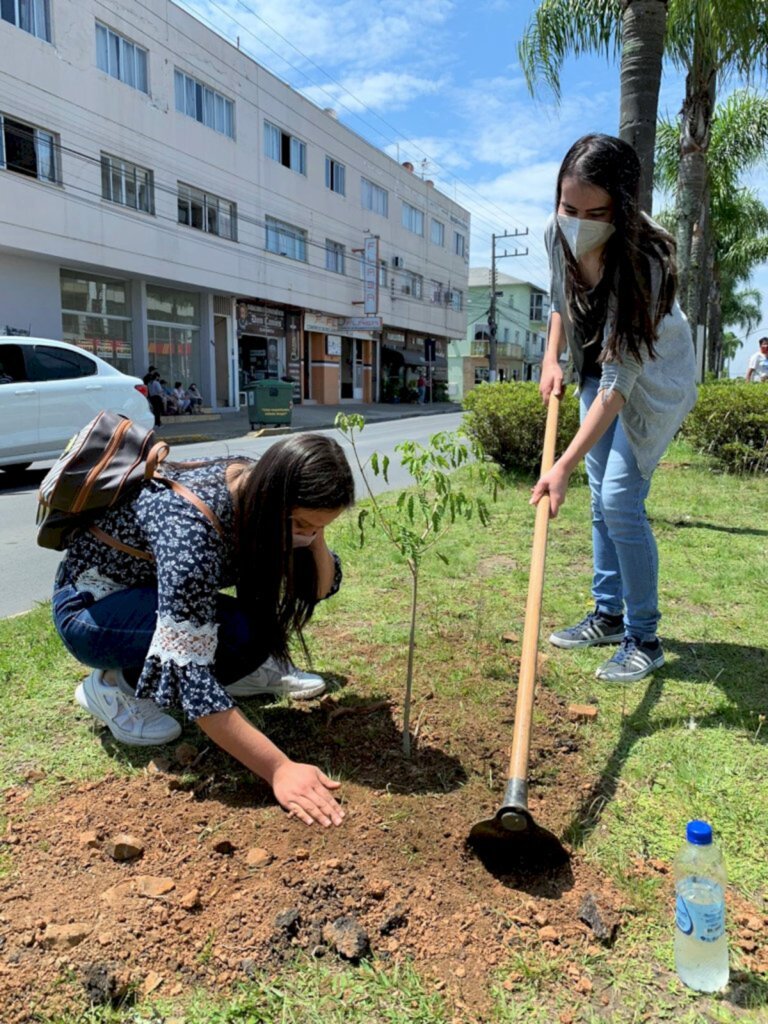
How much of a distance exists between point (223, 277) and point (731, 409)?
1686cm

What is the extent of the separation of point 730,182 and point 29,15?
15.7m

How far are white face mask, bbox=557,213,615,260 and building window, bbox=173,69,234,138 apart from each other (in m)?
20.1

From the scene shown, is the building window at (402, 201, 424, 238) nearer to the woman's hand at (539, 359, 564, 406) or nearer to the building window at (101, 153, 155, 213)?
→ the building window at (101, 153, 155, 213)

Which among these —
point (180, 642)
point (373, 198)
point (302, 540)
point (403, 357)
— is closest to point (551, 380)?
point (302, 540)

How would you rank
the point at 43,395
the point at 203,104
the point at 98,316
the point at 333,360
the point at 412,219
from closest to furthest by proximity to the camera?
the point at 43,395 < the point at 98,316 < the point at 203,104 < the point at 333,360 < the point at 412,219

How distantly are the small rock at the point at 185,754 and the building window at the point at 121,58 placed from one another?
1895 centimetres

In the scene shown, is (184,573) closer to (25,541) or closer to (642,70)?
(25,541)

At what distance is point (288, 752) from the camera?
2.40 m

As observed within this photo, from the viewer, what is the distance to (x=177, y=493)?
6.86 feet

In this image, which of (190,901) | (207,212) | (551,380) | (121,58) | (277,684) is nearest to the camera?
(190,901)

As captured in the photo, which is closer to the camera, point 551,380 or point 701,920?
point 701,920

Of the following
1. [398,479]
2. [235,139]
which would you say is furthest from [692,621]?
[235,139]

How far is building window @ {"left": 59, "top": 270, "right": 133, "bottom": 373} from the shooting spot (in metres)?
17.9

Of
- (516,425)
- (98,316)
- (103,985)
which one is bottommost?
(103,985)
